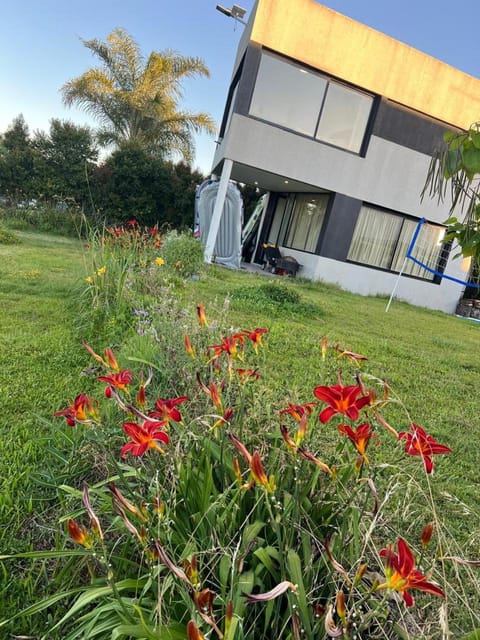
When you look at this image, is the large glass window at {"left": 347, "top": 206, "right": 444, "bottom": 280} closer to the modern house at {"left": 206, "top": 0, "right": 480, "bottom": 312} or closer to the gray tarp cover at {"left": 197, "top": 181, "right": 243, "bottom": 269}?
the modern house at {"left": 206, "top": 0, "right": 480, "bottom": 312}

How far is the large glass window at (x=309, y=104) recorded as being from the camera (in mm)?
9080

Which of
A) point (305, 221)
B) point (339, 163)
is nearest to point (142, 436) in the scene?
point (339, 163)

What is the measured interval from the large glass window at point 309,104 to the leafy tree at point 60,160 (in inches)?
279

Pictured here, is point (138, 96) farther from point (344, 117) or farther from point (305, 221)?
point (344, 117)

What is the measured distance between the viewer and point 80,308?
11.9 feet

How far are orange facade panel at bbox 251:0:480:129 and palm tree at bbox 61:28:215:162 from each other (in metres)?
7.48

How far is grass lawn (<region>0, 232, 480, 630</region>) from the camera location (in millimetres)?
1423

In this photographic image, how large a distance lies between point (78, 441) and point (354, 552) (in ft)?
3.90

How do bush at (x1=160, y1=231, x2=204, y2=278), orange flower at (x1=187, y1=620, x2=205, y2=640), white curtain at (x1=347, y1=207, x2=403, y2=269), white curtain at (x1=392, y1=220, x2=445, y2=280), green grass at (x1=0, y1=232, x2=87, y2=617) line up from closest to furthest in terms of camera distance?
1. orange flower at (x1=187, y1=620, x2=205, y2=640)
2. green grass at (x1=0, y1=232, x2=87, y2=617)
3. bush at (x1=160, y1=231, x2=204, y2=278)
4. white curtain at (x1=347, y1=207, x2=403, y2=269)
5. white curtain at (x1=392, y1=220, x2=445, y2=280)

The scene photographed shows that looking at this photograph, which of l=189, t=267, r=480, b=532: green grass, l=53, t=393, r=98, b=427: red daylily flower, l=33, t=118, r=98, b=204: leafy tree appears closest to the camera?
l=53, t=393, r=98, b=427: red daylily flower

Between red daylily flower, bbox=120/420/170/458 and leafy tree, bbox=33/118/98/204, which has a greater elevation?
leafy tree, bbox=33/118/98/204

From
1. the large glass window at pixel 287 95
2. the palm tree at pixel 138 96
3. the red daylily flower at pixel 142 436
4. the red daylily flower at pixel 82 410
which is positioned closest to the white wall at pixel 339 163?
the large glass window at pixel 287 95

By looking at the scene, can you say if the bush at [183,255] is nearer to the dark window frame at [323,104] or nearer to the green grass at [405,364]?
the green grass at [405,364]

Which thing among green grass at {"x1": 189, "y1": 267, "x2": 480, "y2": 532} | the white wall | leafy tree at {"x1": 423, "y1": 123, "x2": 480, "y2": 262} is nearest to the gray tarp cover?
the white wall
